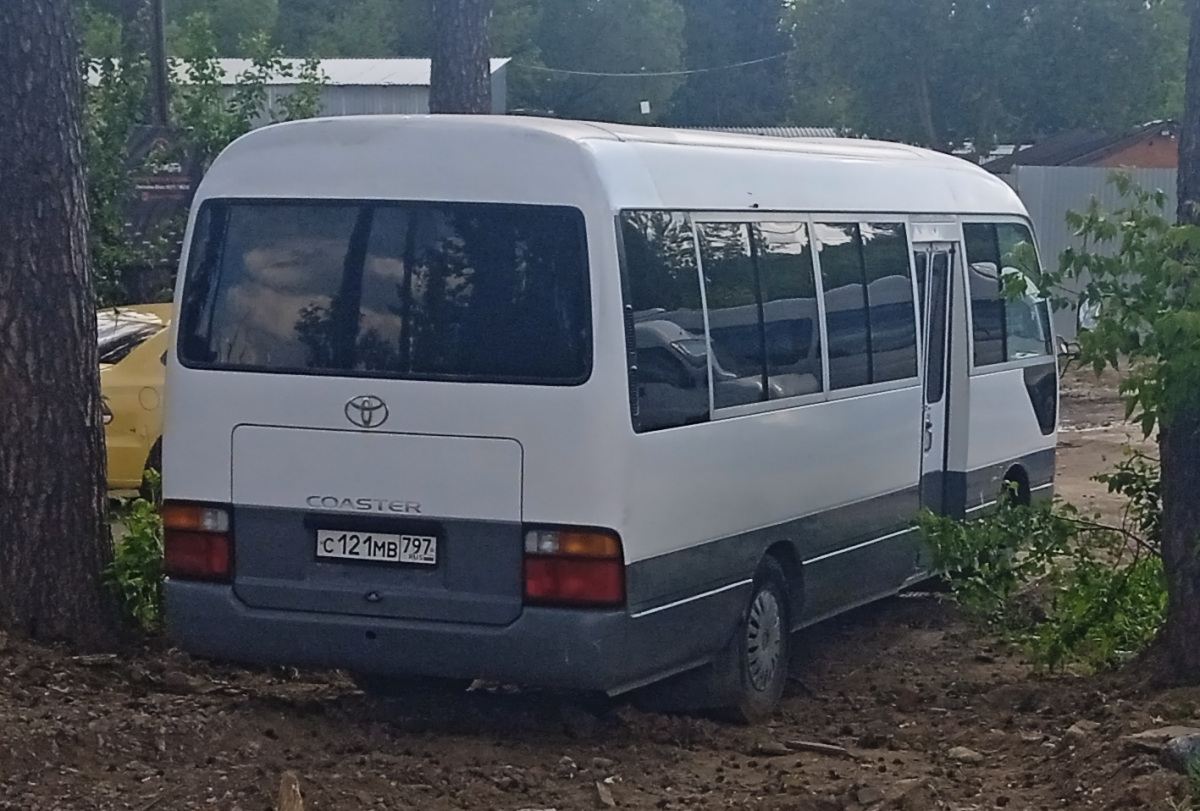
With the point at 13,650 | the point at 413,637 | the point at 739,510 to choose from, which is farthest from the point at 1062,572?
the point at 13,650

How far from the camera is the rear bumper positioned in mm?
6930

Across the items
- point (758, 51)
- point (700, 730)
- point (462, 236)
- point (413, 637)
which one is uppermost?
point (758, 51)

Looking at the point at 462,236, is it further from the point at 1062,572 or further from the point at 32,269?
the point at 1062,572

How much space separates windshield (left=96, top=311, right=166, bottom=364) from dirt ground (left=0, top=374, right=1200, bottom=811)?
5699 mm

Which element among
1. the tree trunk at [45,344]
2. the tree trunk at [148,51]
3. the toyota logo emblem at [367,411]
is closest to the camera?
the toyota logo emblem at [367,411]

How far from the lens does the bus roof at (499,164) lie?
7109mm

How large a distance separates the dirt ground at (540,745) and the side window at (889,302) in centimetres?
152

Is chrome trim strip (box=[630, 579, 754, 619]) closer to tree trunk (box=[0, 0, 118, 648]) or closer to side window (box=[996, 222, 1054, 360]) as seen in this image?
tree trunk (box=[0, 0, 118, 648])

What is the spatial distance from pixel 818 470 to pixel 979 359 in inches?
92.6

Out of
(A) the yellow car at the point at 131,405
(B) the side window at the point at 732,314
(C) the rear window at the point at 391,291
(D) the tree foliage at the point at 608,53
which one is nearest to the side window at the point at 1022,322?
(B) the side window at the point at 732,314

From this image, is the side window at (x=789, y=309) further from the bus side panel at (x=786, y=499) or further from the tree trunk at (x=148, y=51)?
the tree trunk at (x=148, y=51)

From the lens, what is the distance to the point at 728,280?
7.84 metres

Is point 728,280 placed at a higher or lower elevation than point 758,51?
lower

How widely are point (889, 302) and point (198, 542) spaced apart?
3596mm
